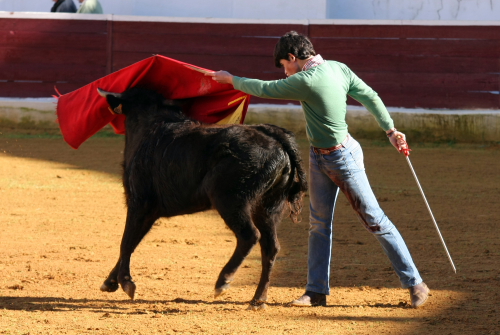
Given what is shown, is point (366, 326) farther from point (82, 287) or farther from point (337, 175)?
point (82, 287)

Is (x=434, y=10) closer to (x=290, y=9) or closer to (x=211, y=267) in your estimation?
(x=290, y=9)

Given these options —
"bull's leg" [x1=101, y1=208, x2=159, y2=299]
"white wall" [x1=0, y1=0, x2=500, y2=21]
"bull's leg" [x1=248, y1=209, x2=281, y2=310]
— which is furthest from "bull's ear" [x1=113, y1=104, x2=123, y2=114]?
"white wall" [x1=0, y1=0, x2=500, y2=21]

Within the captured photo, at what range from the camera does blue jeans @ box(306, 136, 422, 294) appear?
321 centimetres

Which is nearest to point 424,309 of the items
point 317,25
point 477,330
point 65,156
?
point 477,330

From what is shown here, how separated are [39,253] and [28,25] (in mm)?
6248

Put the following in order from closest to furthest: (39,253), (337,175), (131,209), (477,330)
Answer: (477,330), (337,175), (131,209), (39,253)

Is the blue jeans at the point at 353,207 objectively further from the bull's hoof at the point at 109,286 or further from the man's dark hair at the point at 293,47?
the bull's hoof at the point at 109,286

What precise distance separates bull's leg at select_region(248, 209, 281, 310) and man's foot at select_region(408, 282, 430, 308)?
2.14 feet

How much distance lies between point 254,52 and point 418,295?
22.8 ft

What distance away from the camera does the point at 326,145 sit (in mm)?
3195

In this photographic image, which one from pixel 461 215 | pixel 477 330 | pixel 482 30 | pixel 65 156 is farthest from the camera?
pixel 482 30

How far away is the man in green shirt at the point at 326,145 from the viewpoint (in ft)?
10.2

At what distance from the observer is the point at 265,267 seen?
3.37 meters

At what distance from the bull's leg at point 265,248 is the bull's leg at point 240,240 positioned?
0.21m
